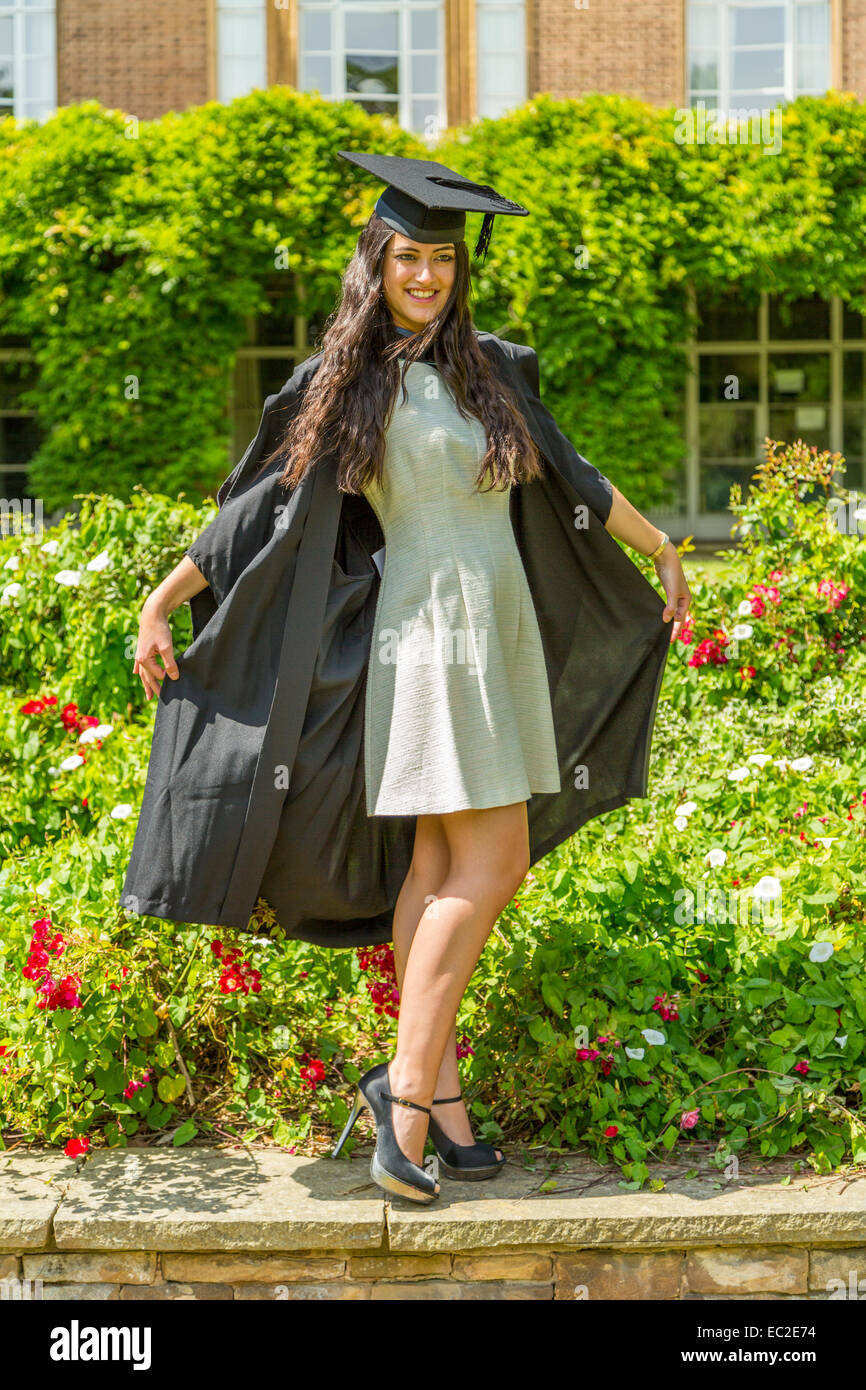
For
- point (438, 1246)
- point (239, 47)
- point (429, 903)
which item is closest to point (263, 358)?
point (239, 47)

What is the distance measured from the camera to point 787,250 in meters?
11.6

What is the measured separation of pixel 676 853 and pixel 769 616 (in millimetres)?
1394

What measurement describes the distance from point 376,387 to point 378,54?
11188 mm

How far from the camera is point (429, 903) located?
2.60 m

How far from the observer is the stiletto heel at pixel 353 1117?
2.66m

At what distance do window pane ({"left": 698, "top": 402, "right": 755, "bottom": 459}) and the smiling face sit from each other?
12.6 meters

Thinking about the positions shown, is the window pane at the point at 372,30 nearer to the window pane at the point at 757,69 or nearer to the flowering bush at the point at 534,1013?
the window pane at the point at 757,69

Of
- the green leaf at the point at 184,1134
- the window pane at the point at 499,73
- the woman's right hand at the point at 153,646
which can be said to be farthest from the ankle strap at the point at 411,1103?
the window pane at the point at 499,73

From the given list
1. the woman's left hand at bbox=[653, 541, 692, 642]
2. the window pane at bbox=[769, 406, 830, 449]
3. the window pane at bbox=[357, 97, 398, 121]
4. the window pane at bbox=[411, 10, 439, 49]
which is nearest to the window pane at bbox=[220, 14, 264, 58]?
the window pane at bbox=[357, 97, 398, 121]

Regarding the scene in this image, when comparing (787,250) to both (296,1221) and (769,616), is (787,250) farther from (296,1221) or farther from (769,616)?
(296,1221)

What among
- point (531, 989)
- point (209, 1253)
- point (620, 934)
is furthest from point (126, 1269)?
point (620, 934)

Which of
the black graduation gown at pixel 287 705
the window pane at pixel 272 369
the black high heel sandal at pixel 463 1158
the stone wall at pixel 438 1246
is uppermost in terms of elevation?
the window pane at pixel 272 369

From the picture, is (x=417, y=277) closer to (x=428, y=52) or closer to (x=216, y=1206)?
(x=216, y=1206)

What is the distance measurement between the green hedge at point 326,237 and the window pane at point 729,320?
2692 mm
